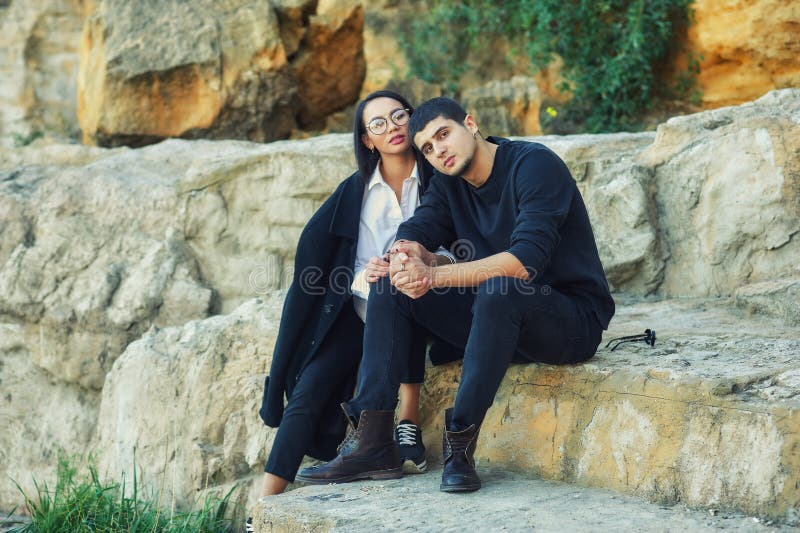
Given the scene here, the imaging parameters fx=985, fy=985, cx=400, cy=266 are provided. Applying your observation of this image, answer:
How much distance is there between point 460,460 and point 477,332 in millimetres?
402

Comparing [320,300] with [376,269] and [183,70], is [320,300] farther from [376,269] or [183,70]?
[183,70]

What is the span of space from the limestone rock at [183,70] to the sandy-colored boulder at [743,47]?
3039 millimetres

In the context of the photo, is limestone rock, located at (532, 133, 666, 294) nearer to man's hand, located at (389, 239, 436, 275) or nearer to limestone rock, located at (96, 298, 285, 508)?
man's hand, located at (389, 239, 436, 275)

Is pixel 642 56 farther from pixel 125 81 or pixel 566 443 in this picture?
pixel 566 443

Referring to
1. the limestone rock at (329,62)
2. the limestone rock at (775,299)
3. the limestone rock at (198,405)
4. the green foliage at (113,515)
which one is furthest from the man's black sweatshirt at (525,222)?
the limestone rock at (329,62)

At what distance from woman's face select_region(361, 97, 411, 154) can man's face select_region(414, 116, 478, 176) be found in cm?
30

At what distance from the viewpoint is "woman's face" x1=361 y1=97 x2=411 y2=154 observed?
367cm

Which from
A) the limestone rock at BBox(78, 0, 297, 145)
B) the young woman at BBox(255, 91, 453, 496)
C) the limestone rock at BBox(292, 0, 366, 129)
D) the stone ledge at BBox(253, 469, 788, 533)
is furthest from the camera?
the limestone rock at BBox(292, 0, 366, 129)

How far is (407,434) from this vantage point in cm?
347

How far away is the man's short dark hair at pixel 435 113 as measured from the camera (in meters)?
3.36

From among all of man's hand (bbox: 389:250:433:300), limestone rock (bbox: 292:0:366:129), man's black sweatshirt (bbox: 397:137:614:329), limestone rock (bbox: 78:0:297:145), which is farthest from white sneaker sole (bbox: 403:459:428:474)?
limestone rock (bbox: 292:0:366:129)

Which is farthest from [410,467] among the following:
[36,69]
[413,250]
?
[36,69]

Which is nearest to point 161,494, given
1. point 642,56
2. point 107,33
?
point 107,33

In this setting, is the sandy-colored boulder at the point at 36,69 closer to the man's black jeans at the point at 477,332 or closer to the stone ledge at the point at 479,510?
the man's black jeans at the point at 477,332
